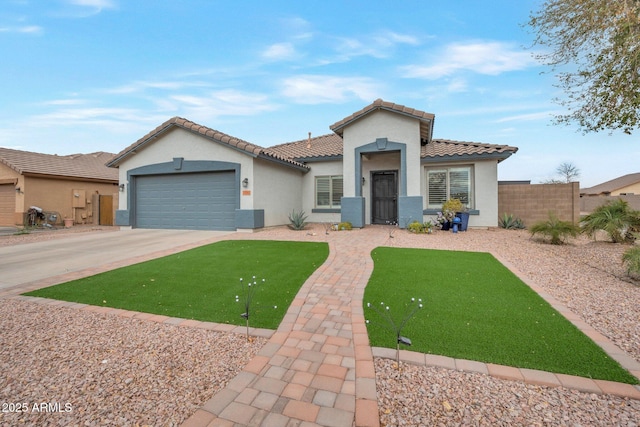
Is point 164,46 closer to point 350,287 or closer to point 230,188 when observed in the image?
point 230,188

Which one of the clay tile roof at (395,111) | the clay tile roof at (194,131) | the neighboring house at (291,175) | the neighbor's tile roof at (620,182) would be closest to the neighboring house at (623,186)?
the neighbor's tile roof at (620,182)

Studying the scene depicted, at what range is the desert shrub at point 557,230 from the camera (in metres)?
8.48

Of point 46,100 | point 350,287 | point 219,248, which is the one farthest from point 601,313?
point 46,100

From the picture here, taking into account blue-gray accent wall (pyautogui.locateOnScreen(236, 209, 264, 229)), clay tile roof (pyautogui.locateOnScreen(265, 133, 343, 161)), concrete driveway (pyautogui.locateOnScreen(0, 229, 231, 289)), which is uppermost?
clay tile roof (pyautogui.locateOnScreen(265, 133, 343, 161))

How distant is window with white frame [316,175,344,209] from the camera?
582 inches

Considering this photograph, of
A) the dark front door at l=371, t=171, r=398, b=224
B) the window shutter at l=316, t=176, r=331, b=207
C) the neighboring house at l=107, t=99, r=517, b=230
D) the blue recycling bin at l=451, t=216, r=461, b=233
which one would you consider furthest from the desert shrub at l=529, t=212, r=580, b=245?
the window shutter at l=316, t=176, r=331, b=207

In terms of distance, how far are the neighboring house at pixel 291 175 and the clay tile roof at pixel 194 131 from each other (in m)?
0.04

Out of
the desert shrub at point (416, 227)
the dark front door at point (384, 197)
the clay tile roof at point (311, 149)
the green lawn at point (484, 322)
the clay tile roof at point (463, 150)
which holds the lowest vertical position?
the green lawn at point (484, 322)

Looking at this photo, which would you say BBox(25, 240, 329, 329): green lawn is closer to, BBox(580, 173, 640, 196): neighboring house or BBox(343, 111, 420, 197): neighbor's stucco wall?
BBox(343, 111, 420, 197): neighbor's stucco wall

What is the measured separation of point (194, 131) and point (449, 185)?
37.6 ft

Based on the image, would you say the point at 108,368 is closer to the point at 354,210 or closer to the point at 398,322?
the point at 398,322

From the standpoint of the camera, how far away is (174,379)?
8.24ft

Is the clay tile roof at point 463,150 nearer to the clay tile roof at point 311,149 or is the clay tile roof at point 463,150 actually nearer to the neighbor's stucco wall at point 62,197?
the clay tile roof at point 311,149

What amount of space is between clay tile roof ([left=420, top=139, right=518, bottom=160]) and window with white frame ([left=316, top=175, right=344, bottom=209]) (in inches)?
167
